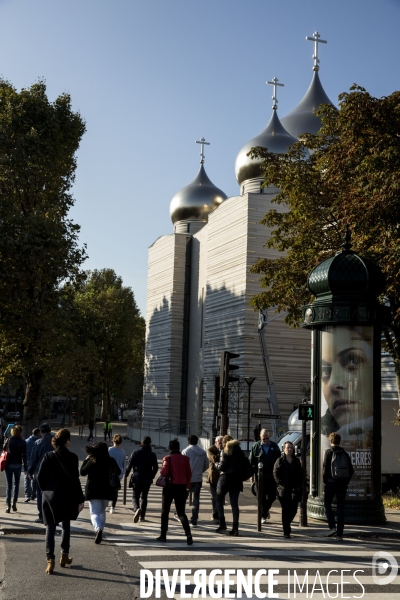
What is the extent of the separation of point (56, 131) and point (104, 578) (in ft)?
94.4

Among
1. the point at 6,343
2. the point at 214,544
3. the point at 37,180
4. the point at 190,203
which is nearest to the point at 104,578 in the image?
the point at 214,544

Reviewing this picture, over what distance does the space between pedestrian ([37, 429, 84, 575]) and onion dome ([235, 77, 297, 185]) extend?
1474 inches

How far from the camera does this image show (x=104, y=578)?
9.42 metres

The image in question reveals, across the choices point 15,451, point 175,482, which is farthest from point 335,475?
point 15,451

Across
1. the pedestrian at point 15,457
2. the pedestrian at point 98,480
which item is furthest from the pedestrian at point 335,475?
the pedestrian at point 15,457

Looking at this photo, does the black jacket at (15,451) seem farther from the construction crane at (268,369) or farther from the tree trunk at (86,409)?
the tree trunk at (86,409)

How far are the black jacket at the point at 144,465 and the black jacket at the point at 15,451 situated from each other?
8.76 feet

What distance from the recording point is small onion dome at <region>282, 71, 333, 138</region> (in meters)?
49.9

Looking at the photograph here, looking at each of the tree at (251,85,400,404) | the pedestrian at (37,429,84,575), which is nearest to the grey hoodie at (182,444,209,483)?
the pedestrian at (37,429,84,575)

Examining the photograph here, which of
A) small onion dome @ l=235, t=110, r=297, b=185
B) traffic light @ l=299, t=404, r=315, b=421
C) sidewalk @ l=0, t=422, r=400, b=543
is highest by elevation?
small onion dome @ l=235, t=110, r=297, b=185

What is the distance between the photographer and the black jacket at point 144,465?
14.9 meters

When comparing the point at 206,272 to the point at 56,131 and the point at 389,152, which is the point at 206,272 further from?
the point at 389,152

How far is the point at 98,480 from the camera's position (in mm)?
11648

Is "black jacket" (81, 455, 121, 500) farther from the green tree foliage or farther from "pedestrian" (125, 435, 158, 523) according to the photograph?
the green tree foliage
